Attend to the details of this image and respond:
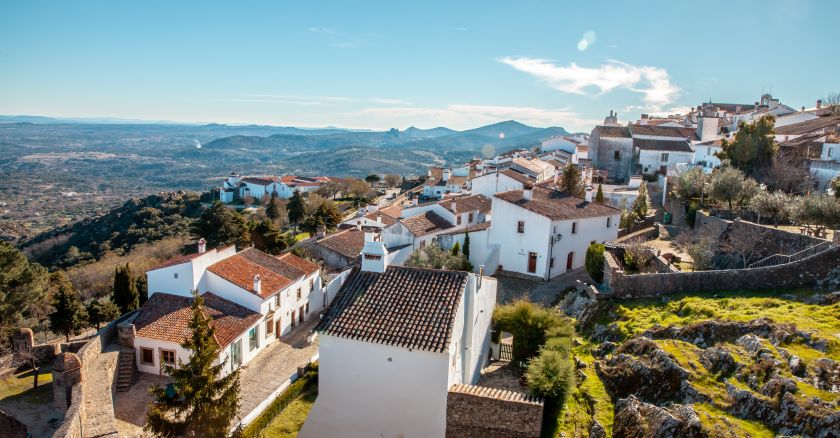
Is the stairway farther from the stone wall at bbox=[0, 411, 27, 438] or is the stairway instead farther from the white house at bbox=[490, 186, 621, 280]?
the white house at bbox=[490, 186, 621, 280]

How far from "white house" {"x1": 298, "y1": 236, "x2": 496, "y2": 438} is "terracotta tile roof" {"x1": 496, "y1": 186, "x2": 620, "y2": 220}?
1550cm

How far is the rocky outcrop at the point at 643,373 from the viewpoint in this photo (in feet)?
41.2

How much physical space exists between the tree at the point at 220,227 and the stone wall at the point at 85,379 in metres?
22.7

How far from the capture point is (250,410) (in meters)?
17.1

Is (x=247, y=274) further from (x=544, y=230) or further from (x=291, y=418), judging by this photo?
(x=544, y=230)

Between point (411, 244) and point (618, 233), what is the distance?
13651 millimetres

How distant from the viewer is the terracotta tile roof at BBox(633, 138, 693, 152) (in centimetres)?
5323

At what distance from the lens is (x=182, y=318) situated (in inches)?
898

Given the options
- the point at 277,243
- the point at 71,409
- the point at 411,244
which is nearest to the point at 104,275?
the point at 277,243

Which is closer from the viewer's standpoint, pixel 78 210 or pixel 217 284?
pixel 217 284

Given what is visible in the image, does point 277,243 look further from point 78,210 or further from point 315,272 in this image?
point 78,210

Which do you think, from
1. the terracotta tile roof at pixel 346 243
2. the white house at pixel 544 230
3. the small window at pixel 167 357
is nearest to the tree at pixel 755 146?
the white house at pixel 544 230

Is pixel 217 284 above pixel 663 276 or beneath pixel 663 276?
beneath

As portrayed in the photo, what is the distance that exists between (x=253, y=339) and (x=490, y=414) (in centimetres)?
1412
